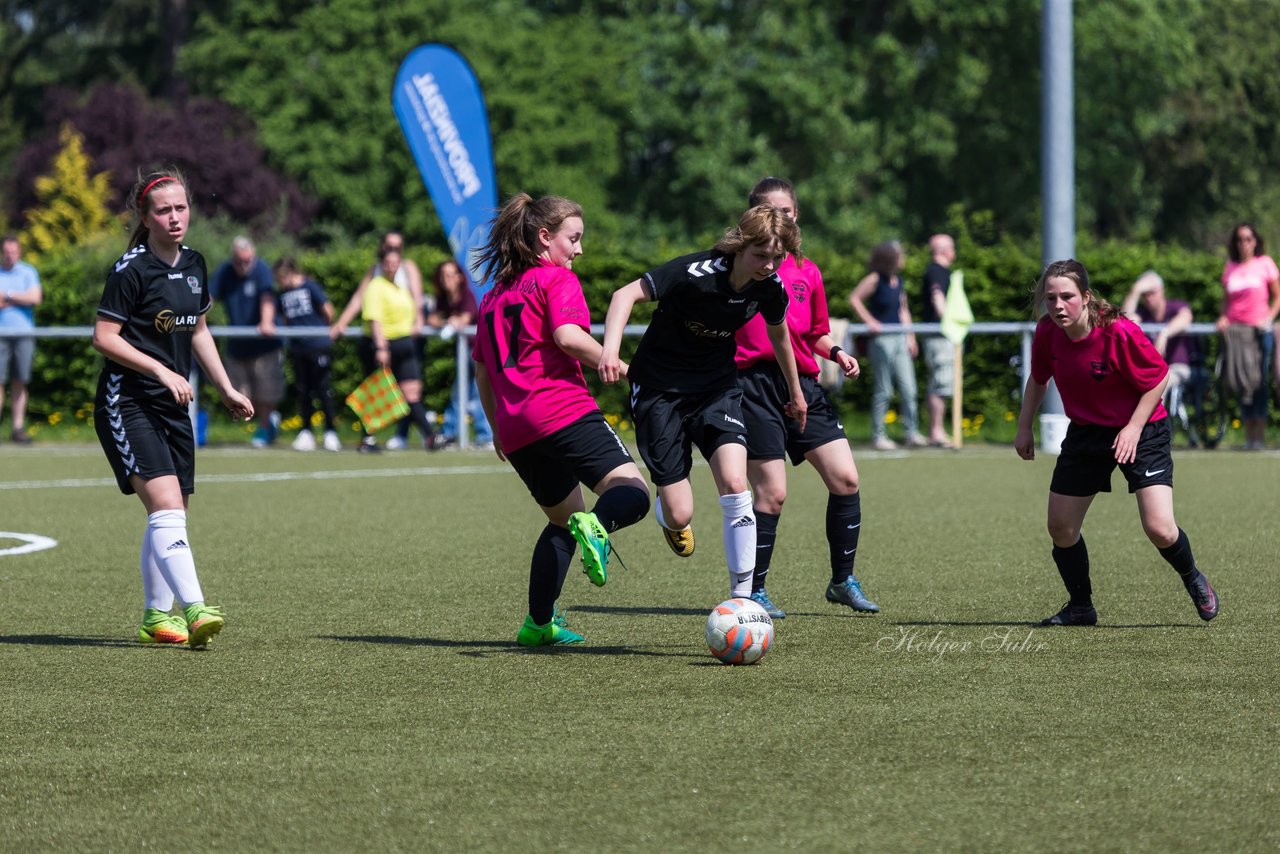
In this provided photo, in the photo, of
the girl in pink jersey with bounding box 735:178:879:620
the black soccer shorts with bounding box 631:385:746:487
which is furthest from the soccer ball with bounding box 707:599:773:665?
the girl in pink jersey with bounding box 735:178:879:620

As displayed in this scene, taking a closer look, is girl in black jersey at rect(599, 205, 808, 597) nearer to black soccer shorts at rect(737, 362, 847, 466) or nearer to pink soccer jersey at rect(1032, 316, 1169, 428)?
black soccer shorts at rect(737, 362, 847, 466)

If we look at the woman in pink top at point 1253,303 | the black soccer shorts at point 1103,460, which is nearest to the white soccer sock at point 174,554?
the black soccer shorts at point 1103,460

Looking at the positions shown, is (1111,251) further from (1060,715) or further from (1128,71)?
(1128,71)

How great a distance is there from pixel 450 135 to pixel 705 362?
12671mm

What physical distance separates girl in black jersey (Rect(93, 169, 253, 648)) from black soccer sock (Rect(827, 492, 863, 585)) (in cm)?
250

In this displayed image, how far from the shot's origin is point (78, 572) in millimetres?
9375

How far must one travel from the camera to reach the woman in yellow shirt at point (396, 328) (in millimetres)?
18250

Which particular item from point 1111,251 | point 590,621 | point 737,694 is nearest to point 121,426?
point 590,621

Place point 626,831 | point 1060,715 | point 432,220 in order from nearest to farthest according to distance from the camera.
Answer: point 626,831, point 1060,715, point 432,220

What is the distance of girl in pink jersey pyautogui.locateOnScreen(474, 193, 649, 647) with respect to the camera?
669 cm

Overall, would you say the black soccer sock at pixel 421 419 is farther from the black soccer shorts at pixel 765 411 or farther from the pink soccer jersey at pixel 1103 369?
the pink soccer jersey at pixel 1103 369

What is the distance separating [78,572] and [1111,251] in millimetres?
13547

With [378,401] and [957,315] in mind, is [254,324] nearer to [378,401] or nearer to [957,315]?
[378,401]

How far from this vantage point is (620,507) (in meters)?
6.66
